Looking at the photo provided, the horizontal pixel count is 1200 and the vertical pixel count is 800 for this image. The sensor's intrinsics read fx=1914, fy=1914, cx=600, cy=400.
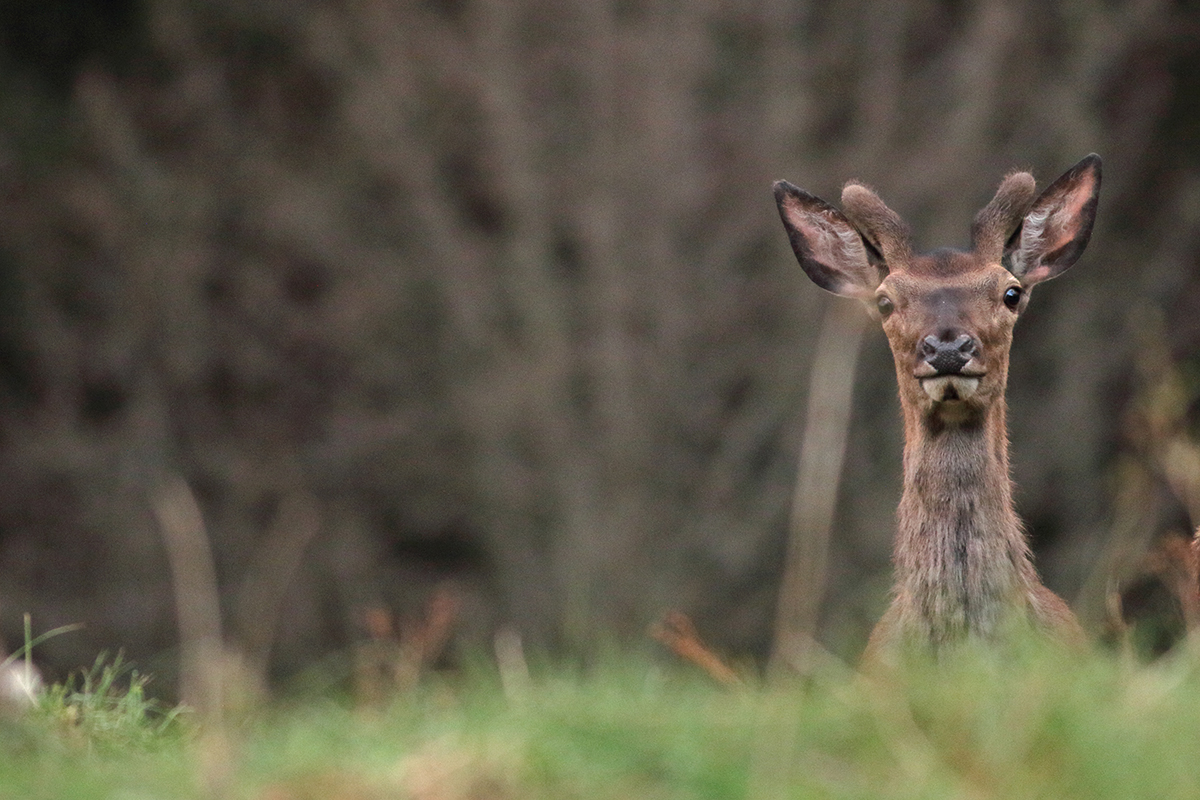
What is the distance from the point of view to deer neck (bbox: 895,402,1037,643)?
6.20 m

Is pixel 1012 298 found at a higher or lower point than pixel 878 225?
lower

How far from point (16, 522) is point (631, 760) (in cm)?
1554

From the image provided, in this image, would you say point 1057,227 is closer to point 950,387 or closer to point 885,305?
point 885,305

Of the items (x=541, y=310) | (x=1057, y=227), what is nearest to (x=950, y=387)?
(x=1057, y=227)

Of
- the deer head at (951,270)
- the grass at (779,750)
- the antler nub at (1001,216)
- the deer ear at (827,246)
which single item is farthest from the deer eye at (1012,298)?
the grass at (779,750)

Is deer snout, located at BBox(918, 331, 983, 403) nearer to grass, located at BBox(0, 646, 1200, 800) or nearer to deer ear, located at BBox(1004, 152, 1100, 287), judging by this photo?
deer ear, located at BBox(1004, 152, 1100, 287)

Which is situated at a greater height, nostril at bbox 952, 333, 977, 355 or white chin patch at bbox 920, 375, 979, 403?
nostril at bbox 952, 333, 977, 355

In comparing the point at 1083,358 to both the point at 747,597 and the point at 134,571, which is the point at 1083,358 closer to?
the point at 747,597

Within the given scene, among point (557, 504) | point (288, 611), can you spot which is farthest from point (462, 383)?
point (288, 611)

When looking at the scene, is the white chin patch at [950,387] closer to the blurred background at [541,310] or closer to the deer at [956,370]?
the deer at [956,370]

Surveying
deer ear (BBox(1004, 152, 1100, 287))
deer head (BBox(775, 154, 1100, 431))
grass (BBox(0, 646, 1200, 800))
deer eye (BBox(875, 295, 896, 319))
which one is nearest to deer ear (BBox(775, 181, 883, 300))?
deer head (BBox(775, 154, 1100, 431))

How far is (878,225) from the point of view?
709cm

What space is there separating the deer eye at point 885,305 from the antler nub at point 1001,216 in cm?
40

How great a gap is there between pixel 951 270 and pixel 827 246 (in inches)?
23.0
